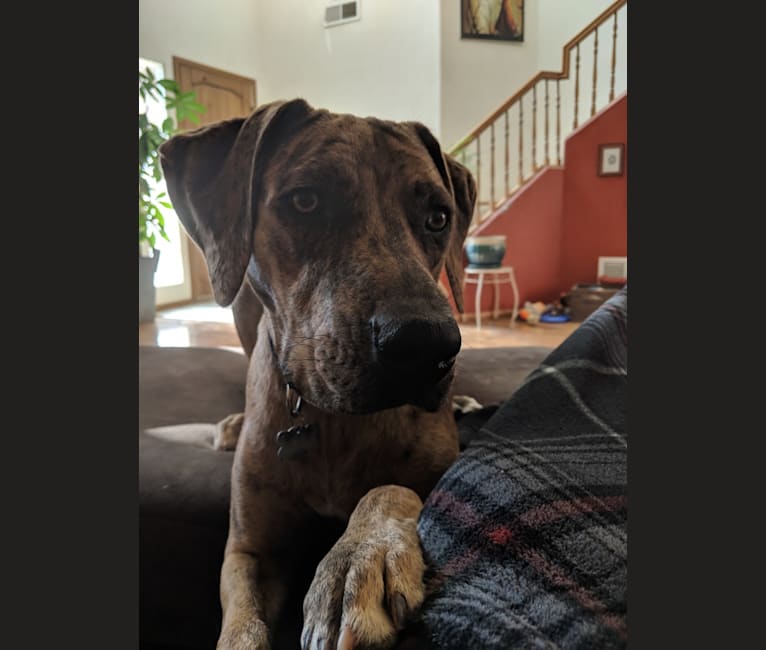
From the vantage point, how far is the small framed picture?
810 millimetres

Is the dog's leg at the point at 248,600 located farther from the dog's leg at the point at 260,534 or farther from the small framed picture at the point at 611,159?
the small framed picture at the point at 611,159

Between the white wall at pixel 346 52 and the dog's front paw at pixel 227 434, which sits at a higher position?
the white wall at pixel 346 52

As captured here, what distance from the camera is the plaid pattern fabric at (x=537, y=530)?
1.69ft

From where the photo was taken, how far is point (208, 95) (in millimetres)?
3348

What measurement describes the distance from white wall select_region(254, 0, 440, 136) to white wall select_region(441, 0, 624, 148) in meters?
0.03

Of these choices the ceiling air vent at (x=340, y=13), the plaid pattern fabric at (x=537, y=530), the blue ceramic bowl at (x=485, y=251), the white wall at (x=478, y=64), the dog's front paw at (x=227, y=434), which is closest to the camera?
the plaid pattern fabric at (x=537, y=530)

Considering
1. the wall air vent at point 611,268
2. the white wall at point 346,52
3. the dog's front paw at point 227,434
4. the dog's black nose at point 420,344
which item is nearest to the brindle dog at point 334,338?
the dog's black nose at point 420,344

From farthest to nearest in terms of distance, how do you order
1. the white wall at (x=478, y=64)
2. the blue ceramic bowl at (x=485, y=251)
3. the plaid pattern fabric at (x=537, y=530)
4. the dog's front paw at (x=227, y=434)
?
the dog's front paw at (x=227, y=434), the blue ceramic bowl at (x=485, y=251), the white wall at (x=478, y=64), the plaid pattern fabric at (x=537, y=530)

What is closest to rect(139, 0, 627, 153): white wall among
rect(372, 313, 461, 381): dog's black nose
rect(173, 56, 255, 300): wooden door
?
rect(173, 56, 255, 300): wooden door

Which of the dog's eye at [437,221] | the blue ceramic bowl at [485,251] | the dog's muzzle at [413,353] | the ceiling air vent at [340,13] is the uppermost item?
the ceiling air vent at [340,13]

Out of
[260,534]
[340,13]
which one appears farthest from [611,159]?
[260,534]

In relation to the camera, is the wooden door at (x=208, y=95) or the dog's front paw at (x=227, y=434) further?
the dog's front paw at (x=227, y=434)

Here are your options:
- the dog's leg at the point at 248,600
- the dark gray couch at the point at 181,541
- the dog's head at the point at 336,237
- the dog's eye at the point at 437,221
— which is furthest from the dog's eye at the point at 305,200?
the dog's leg at the point at 248,600

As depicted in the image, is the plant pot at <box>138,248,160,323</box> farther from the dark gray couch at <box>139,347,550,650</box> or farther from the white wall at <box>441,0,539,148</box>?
the white wall at <box>441,0,539,148</box>
